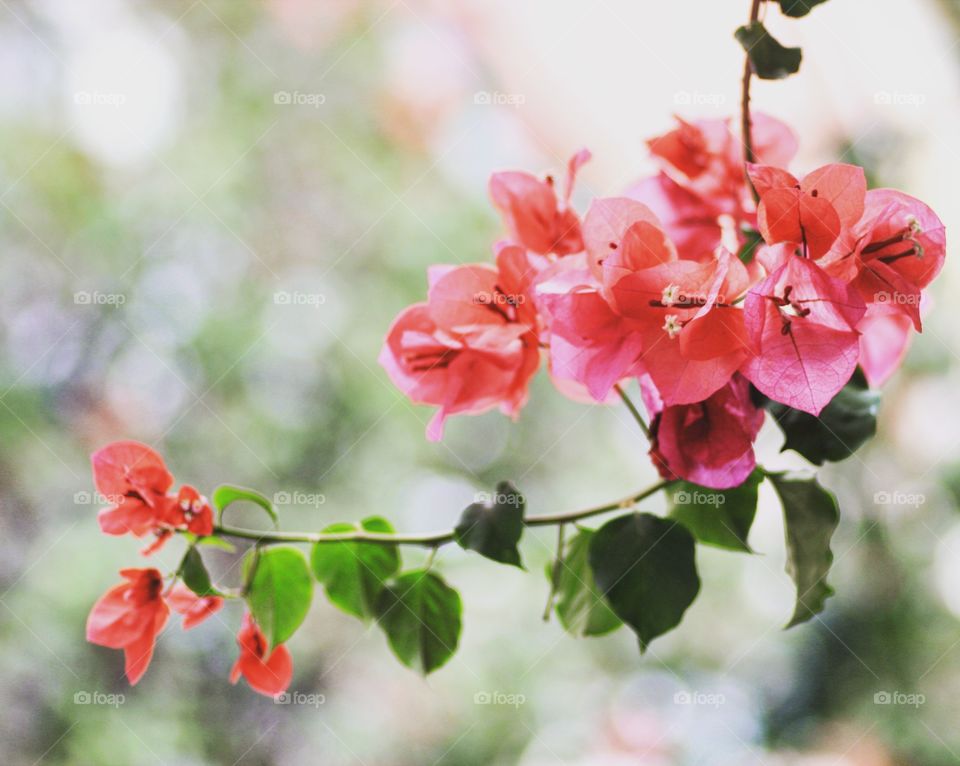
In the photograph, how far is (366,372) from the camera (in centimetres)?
181

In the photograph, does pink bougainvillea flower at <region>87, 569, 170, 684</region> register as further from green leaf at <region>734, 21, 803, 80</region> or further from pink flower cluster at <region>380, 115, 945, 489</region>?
green leaf at <region>734, 21, 803, 80</region>

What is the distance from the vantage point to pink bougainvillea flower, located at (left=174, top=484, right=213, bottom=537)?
406mm

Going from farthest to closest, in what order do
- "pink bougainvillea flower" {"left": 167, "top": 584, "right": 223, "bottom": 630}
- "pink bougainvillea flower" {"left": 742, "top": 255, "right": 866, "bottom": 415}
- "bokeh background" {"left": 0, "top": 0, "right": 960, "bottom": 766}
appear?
1. "bokeh background" {"left": 0, "top": 0, "right": 960, "bottom": 766}
2. "pink bougainvillea flower" {"left": 167, "top": 584, "right": 223, "bottom": 630}
3. "pink bougainvillea flower" {"left": 742, "top": 255, "right": 866, "bottom": 415}

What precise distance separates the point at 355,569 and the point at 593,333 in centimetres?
17

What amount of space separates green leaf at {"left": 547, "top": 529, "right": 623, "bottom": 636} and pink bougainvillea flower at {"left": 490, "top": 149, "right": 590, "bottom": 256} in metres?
0.14

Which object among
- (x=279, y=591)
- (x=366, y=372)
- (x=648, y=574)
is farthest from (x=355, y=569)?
(x=366, y=372)

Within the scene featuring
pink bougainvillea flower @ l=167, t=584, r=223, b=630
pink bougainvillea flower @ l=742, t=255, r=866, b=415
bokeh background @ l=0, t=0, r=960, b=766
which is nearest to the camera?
pink bougainvillea flower @ l=742, t=255, r=866, b=415

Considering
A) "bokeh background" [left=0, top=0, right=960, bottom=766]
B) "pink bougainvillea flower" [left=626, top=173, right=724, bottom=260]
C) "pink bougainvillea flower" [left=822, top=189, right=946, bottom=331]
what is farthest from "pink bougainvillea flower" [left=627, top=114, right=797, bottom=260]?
"bokeh background" [left=0, top=0, right=960, bottom=766]

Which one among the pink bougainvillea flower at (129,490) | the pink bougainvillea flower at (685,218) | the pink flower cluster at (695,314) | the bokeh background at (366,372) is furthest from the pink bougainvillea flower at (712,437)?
the bokeh background at (366,372)

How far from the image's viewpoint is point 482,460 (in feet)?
5.91

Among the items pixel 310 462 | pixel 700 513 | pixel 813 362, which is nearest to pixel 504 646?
pixel 310 462

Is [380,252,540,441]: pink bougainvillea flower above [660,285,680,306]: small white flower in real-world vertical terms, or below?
below

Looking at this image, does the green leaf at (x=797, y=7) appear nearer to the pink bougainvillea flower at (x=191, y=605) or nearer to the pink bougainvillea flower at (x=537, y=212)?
the pink bougainvillea flower at (x=537, y=212)

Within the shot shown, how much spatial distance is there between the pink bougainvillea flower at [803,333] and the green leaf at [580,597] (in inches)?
5.8
